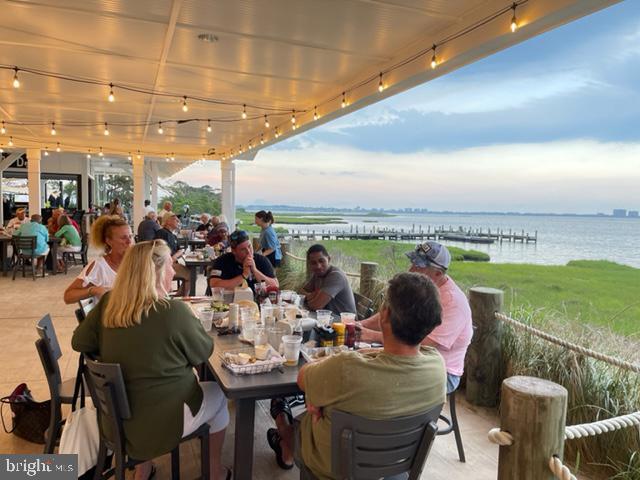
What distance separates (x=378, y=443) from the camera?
5.05 ft

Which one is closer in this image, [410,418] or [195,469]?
[410,418]

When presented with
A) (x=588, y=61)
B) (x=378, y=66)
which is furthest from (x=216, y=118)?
(x=588, y=61)

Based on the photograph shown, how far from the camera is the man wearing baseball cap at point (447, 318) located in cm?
251

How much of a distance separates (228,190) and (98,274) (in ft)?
39.8

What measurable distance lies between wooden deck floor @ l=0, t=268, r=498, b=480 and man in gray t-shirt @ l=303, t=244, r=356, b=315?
1.01 meters

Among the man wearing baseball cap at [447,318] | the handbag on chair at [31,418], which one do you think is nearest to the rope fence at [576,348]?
the man wearing baseball cap at [447,318]

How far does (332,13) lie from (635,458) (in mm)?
4063

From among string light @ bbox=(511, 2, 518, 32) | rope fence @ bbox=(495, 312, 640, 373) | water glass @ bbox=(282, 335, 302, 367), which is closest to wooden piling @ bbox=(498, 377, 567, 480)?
water glass @ bbox=(282, 335, 302, 367)

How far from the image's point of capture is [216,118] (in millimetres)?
8781

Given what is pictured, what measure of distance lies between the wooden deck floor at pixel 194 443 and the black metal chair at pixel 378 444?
125 centimetres

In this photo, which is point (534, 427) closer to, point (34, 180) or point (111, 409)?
point (111, 409)

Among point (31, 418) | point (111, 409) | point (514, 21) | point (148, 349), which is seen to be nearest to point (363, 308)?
point (148, 349)

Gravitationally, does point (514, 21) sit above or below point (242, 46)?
below

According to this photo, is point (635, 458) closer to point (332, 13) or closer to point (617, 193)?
point (332, 13)
